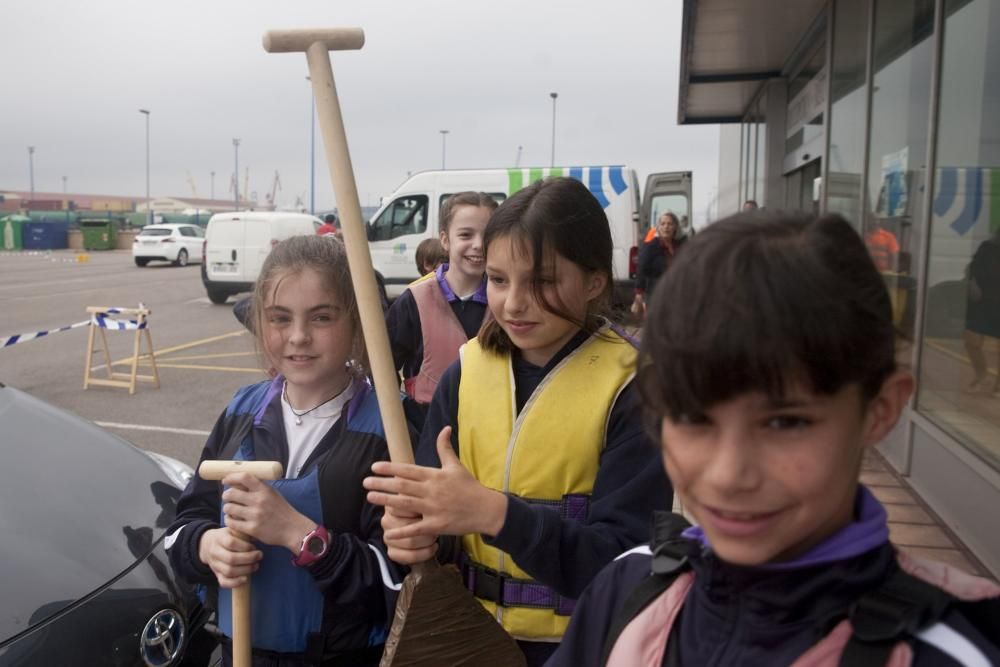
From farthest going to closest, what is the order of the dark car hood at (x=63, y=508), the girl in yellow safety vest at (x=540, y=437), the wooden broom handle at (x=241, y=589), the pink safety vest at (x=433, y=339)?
1. the pink safety vest at (x=433, y=339)
2. the dark car hood at (x=63, y=508)
3. the wooden broom handle at (x=241, y=589)
4. the girl in yellow safety vest at (x=540, y=437)

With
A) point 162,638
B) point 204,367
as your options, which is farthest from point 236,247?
point 162,638

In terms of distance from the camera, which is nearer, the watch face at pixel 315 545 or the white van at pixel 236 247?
the watch face at pixel 315 545

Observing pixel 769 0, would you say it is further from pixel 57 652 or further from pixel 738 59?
pixel 57 652

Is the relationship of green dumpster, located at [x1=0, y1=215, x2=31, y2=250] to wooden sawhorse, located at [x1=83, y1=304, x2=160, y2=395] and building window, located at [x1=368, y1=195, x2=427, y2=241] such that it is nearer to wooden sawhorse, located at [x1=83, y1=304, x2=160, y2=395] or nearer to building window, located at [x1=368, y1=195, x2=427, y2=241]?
building window, located at [x1=368, y1=195, x2=427, y2=241]

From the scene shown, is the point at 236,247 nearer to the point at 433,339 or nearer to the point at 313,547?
the point at 433,339

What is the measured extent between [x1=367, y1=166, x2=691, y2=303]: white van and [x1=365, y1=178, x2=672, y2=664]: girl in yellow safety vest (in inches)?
434

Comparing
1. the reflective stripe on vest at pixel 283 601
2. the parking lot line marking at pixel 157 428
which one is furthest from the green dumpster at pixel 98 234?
the reflective stripe on vest at pixel 283 601

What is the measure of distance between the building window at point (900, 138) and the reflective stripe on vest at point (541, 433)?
12.0 feet

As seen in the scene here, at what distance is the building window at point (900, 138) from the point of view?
16.6 ft

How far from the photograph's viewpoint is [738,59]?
34.0ft

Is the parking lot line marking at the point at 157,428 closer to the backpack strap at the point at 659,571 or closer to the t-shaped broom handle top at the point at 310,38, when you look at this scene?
the t-shaped broom handle top at the point at 310,38

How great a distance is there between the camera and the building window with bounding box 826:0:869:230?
21.8 ft

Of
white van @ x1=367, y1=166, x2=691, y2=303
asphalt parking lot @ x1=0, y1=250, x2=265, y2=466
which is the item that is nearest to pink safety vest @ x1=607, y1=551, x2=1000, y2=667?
asphalt parking lot @ x1=0, y1=250, x2=265, y2=466

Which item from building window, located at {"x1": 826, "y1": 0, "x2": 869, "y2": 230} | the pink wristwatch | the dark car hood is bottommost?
the dark car hood
